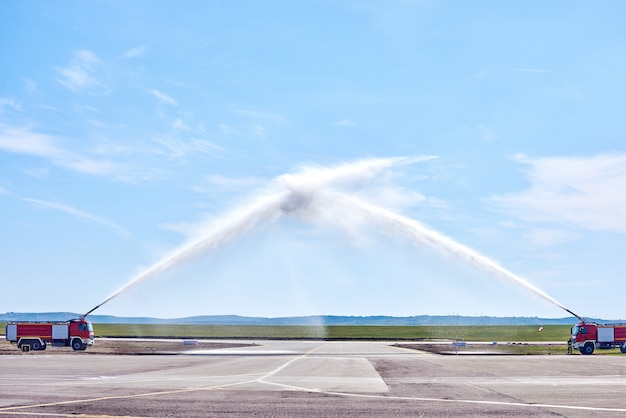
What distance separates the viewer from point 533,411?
59.8 ft

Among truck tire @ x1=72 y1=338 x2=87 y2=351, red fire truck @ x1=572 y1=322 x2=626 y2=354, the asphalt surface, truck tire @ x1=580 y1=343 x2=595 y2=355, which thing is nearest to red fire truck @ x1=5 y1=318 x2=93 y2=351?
truck tire @ x1=72 y1=338 x2=87 y2=351

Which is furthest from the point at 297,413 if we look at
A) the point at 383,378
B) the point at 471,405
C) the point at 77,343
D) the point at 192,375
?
the point at 77,343

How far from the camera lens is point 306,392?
2320 cm

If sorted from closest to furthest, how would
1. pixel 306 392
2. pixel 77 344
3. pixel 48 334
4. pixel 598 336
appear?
pixel 306 392 → pixel 598 336 → pixel 48 334 → pixel 77 344

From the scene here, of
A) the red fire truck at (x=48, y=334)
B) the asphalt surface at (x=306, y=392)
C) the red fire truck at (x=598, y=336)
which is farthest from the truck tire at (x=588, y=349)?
the red fire truck at (x=48, y=334)

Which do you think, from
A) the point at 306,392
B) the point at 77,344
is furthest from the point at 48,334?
the point at 306,392

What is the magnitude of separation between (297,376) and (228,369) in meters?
6.73

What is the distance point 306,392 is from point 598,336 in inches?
1729

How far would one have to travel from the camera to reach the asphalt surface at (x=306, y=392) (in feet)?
59.3

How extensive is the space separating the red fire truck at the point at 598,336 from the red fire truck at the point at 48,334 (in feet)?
151

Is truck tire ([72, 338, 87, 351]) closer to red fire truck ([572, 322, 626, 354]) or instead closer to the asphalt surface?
the asphalt surface

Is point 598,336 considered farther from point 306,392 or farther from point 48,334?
point 48,334

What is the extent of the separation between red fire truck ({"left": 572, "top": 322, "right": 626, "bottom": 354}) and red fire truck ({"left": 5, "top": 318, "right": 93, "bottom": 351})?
151 ft

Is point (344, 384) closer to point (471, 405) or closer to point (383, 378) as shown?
point (383, 378)
